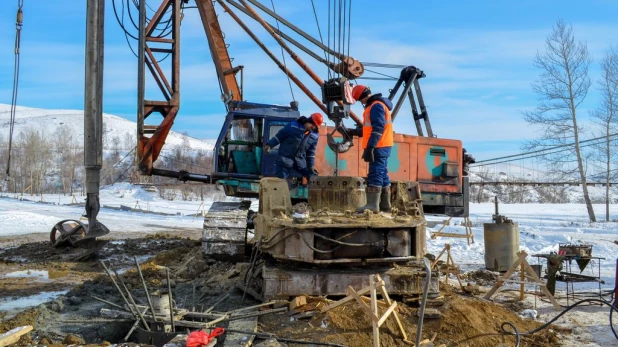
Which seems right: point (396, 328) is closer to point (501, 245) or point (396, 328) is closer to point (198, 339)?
point (198, 339)

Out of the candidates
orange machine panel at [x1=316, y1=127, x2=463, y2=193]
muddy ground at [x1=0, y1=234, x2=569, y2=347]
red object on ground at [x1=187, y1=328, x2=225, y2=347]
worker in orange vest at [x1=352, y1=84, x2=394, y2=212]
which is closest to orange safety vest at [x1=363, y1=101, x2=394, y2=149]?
worker in orange vest at [x1=352, y1=84, x2=394, y2=212]

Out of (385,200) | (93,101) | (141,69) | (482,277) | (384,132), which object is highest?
(141,69)

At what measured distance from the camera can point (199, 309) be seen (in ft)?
22.1

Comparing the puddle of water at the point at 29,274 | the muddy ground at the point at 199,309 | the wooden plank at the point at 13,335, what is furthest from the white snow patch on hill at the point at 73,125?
the wooden plank at the point at 13,335

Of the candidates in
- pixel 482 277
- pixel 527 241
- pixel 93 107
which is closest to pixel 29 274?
pixel 93 107

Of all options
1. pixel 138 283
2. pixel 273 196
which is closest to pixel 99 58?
pixel 138 283

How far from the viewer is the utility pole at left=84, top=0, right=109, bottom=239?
11094 millimetres

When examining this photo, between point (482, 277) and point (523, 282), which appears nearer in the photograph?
point (523, 282)

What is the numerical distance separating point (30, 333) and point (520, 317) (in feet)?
17.3

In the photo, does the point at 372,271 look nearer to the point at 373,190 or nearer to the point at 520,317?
the point at 373,190

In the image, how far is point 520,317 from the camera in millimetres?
7098

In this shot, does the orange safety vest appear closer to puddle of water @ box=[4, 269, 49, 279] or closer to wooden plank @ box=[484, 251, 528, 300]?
wooden plank @ box=[484, 251, 528, 300]

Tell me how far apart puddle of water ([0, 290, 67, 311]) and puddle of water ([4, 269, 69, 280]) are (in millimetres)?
1480

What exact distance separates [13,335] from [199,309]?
1878 millimetres
